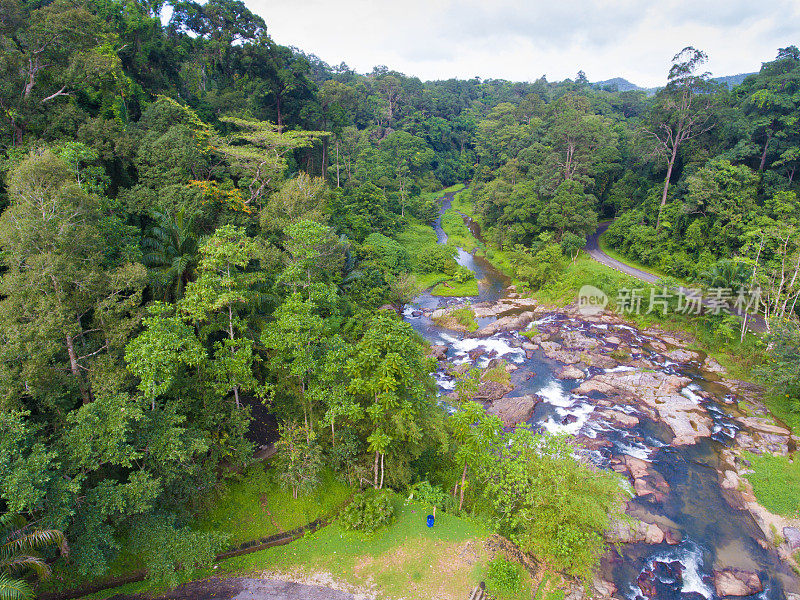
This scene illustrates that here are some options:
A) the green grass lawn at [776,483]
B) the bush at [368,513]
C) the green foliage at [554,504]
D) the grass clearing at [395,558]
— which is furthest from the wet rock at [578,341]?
the bush at [368,513]

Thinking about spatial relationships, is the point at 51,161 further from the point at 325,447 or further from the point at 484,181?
the point at 484,181

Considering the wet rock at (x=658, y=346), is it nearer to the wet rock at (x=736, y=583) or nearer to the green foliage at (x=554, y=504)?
the wet rock at (x=736, y=583)

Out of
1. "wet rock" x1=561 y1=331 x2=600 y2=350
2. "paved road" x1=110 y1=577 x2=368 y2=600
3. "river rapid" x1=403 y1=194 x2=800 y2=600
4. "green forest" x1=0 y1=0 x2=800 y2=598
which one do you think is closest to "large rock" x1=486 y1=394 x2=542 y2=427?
"river rapid" x1=403 y1=194 x2=800 y2=600

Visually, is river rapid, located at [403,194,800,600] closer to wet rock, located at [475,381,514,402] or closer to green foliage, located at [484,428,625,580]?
wet rock, located at [475,381,514,402]

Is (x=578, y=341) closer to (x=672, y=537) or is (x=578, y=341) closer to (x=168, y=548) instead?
(x=672, y=537)

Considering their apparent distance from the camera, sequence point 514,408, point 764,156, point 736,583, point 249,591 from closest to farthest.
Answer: point 249,591, point 736,583, point 514,408, point 764,156

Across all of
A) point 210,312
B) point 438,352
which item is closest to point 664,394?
point 438,352

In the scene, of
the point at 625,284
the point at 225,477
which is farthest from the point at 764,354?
the point at 225,477
